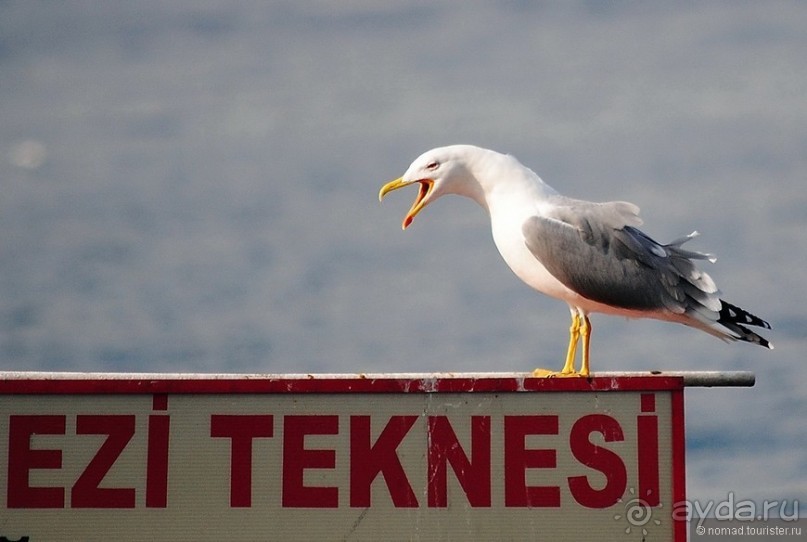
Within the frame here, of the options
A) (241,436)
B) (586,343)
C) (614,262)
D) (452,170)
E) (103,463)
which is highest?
(452,170)

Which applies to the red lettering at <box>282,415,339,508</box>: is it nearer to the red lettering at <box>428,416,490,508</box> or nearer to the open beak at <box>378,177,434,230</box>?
the red lettering at <box>428,416,490,508</box>

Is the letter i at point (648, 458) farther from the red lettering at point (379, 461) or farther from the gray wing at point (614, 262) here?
the gray wing at point (614, 262)

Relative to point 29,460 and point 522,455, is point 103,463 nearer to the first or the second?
point 29,460

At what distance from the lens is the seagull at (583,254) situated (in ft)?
34.5

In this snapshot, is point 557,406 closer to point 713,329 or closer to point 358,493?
point 358,493

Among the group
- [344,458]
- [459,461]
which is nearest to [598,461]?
[459,461]

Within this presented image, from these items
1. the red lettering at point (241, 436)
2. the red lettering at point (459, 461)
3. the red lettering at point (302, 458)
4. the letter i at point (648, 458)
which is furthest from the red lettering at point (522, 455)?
the red lettering at point (241, 436)

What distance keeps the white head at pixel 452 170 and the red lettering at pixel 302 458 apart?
2.52 m

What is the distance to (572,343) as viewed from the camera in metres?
10.5

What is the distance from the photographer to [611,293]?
34.8 ft

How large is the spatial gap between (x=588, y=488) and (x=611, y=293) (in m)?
2.19

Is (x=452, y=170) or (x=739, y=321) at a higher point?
(x=452, y=170)

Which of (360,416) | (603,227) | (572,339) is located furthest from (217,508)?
(603,227)

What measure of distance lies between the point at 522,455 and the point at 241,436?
5.89 ft
